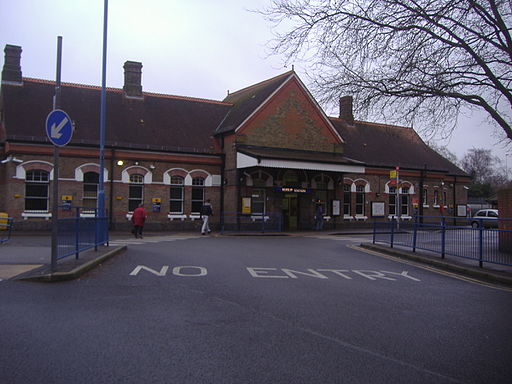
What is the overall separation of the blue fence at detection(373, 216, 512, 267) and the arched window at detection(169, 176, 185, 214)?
42.7ft

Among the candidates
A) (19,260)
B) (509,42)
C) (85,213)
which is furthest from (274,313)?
(85,213)

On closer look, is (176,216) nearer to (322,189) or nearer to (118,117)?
(118,117)

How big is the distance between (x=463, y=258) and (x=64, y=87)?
24592 mm

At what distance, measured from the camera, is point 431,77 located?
13266 millimetres

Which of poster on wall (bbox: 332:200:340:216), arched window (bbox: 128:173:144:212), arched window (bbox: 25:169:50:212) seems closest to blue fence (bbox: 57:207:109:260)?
arched window (bbox: 25:169:50:212)

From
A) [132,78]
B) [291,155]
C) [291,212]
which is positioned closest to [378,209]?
[291,212]

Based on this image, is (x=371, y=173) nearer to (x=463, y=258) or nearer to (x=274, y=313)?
(x=463, y=258)

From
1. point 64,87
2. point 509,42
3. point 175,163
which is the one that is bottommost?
point 175,163

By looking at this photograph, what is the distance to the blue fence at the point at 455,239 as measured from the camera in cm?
1246

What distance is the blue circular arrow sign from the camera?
31.8ft

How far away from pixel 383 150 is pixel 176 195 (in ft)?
55.0

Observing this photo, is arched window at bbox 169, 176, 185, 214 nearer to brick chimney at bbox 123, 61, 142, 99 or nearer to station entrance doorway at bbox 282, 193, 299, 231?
station entrance doorway at bbox 282, 193, 299, 231

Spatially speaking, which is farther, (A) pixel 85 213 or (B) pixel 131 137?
(B) pixel 131 137

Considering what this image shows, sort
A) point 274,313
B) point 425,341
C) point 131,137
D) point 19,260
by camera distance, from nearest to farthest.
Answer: point 425,341
point 274,313
point 19,260
point 131,137
